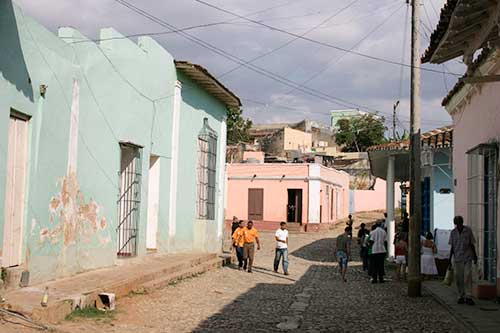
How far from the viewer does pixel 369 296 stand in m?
13.3

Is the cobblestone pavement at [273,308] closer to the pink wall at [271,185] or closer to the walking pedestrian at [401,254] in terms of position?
the walking pedestrian at [401,254]

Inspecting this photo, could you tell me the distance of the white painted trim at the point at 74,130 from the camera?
455 inches

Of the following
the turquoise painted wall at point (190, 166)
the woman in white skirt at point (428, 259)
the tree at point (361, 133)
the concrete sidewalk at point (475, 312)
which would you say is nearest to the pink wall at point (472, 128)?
the woman in white skirt at point (428, 259)

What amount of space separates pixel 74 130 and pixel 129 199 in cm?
349

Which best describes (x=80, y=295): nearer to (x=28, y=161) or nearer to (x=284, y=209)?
(x=28, y=161)

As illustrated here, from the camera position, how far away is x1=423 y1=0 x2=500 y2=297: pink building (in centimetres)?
805

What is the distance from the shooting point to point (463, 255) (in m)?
11.2

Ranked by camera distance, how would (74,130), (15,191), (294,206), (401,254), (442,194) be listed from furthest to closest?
(294,206)
(442,194)
(401,254)
(74,130)
(15,191)

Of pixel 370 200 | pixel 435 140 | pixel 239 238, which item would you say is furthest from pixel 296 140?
pixel 239 238

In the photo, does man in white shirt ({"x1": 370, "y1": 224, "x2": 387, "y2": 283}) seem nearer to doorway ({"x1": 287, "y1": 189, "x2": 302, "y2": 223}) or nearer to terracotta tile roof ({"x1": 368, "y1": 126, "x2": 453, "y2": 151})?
terracotta tile roof ({"x1": 368, "y1": 126, "x2": 453, "y2": 151})

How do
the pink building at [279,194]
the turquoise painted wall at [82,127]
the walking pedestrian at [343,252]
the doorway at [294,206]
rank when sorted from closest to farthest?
the turquoise painted wall at [82,127] < the walking pedestrian at [343,252] < the pink building at [279,194] < the doorway at [294,206]

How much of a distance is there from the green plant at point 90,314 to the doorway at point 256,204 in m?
27.1

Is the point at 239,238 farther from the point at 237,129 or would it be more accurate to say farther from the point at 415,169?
the point at 237,129

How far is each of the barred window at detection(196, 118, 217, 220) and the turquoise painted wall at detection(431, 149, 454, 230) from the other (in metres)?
7.17
